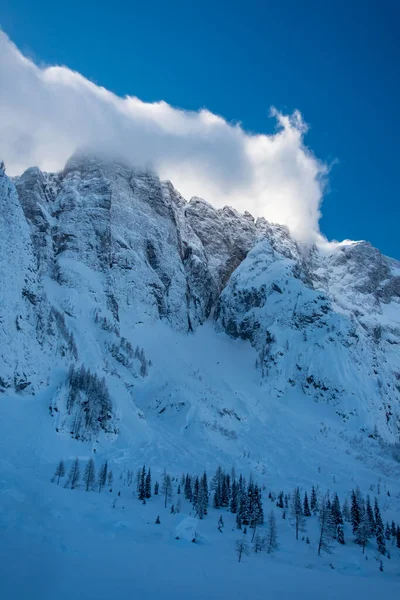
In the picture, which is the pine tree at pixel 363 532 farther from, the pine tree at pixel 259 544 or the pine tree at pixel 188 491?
the pine tree at pixel 188 491

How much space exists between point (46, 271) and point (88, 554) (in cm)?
14701

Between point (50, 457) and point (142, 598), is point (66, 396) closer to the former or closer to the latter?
point (50, 457)

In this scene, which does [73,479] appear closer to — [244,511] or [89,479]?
[89,479]

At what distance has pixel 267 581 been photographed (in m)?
25.9

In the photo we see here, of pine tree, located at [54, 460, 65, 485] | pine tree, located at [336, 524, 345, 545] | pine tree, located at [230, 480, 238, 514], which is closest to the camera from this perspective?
pine tree, located at [336, 524, 345, 545]

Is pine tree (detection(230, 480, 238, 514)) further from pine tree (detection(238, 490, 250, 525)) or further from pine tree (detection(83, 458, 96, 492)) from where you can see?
pine tree (detection(83, 458, 96, 492))

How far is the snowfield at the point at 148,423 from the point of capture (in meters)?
25.3

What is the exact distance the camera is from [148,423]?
104m

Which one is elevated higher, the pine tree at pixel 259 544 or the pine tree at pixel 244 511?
the pine tree at pixel 244 511

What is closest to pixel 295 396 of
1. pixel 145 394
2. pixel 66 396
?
pixel 145 394

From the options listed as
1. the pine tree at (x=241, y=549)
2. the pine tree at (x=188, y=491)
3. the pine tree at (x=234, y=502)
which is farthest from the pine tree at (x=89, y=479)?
the pine tree at (x=241, y=549)

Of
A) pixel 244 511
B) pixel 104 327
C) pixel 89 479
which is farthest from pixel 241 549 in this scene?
pixel 104 327

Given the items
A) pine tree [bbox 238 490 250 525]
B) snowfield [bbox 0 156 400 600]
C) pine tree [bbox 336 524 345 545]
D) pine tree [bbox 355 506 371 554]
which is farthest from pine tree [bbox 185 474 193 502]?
pine tree [bbox 355 506 371 554]

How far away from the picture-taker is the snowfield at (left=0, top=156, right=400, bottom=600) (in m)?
25.3
